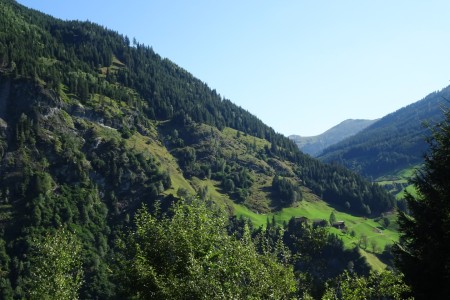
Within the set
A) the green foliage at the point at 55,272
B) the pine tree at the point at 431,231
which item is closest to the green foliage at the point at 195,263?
the green foliage at the point at 55,272

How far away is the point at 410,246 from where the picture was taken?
32.0 meters

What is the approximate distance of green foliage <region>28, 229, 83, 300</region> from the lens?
3356 centimetres

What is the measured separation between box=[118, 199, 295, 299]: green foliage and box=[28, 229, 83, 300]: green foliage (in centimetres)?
657

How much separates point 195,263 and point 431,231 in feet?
61.1

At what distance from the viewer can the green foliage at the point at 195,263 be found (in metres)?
23.0

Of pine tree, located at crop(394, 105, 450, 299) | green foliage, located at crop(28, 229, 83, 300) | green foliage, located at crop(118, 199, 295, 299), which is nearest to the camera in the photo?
green foliage, located at crop(118, 199, 295, 299)

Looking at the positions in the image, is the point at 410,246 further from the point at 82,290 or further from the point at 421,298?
the point at 82,290

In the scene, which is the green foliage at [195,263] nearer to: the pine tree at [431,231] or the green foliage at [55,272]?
the green foliage at [55,272]

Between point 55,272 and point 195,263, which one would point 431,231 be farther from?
point 55,272

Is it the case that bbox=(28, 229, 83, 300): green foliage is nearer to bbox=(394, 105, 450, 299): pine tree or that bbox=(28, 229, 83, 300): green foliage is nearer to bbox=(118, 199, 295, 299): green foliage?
bbox=(118, 199, 295, 299): green foliage

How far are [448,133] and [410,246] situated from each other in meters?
9.51

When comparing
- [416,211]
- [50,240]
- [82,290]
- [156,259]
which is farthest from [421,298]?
[82,290]

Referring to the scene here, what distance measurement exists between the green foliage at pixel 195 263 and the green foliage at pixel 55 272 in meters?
6.57

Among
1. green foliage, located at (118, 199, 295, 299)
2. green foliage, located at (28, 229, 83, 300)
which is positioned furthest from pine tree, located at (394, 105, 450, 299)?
green foliage, located at (28, 229, 83, 300)
